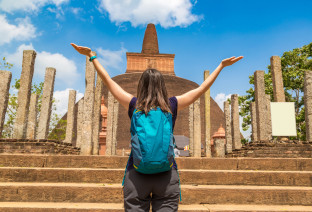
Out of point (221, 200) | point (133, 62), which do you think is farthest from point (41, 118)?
point (133, 62)

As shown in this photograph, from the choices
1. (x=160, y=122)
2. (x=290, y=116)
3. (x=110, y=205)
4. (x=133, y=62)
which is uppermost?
(x=133, y=62)

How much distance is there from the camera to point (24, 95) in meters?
8.65

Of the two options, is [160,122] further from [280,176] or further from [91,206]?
[280,176]

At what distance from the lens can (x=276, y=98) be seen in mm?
9570

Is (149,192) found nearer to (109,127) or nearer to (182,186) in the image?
(182,186)

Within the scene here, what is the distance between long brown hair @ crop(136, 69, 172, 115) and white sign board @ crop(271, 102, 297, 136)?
739 cm

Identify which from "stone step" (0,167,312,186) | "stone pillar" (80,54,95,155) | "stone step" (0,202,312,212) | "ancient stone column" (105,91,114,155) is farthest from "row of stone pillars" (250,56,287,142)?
"stone step" (0,202,312,212)

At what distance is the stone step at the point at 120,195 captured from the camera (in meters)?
3.76

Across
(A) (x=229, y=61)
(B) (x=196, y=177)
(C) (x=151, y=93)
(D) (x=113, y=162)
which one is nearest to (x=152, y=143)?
(C) (x=151, y=93)

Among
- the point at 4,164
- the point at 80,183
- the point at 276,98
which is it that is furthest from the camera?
the point at 276,98

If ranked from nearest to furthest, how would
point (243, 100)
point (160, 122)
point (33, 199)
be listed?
point (160, 122) < point (33, 199) < point (243, 100)

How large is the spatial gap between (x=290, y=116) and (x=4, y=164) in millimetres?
7878

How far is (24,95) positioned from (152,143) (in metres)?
8.18

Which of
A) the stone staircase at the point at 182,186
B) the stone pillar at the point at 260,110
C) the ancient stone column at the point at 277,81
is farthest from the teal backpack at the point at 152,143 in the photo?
the ancient stone column at the point at 277,81
